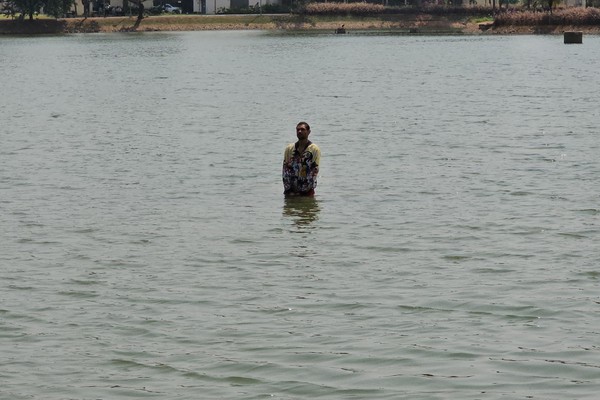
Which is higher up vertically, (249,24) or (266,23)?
(266,23)

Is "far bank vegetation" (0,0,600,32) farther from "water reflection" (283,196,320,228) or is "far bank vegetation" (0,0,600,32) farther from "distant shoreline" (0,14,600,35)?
"water reflection" (283,196,320,228)

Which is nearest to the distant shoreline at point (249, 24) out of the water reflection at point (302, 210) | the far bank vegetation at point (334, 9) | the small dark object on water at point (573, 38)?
the far bank vegetation at point (334, 9)

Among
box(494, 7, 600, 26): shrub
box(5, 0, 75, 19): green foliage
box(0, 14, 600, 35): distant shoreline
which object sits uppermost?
box(5, 0, 75, 19): green foliage

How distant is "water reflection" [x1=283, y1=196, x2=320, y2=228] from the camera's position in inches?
826

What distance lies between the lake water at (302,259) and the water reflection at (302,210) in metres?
0.07

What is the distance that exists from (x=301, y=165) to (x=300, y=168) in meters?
0.21

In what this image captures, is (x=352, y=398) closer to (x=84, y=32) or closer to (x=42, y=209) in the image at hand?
(x=42, y=209)

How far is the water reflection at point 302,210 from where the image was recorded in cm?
2098

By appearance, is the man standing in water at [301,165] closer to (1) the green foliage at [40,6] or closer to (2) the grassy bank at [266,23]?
(2) the grassy bank at [266,23]

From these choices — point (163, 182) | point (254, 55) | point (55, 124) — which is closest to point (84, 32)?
point (254, 55)

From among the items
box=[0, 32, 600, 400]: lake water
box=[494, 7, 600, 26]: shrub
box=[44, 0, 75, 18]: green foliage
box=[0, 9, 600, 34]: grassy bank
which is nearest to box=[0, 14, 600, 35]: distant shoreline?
box=[0, 9, 600, 34]: grassy bank

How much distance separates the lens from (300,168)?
22.4 metres

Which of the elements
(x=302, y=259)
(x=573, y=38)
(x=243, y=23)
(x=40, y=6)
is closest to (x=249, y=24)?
(x=243, y=23)

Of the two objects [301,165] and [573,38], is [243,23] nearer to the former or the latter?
[573,38]
